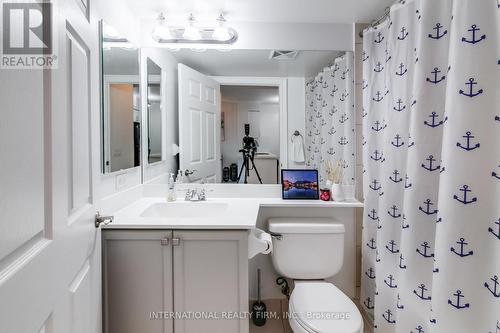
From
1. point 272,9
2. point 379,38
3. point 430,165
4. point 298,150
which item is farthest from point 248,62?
point 430,165

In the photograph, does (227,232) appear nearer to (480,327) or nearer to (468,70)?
(480,327)

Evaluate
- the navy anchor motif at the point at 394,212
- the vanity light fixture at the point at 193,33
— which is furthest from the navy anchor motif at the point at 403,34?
the vanity light fixture at the point at 193,33

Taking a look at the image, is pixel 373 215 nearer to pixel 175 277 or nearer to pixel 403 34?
pixel 403 34

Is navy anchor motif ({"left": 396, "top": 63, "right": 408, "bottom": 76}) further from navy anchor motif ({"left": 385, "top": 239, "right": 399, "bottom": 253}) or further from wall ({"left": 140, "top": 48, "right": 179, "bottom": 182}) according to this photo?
wall ({"left": 140, "top": 48, "right": 179, "bottom": 182})

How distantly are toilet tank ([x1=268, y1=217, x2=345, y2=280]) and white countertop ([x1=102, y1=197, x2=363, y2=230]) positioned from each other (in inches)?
7.3

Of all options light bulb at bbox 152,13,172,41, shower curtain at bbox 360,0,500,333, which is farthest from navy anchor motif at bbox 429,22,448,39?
light bulb at bbox 152,13,172,41

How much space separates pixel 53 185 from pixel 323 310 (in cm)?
130

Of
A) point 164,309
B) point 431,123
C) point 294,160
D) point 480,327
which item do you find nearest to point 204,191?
point 294,160

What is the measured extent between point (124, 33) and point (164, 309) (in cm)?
160

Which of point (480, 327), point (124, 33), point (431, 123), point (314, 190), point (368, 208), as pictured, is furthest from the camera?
point (314, 190)

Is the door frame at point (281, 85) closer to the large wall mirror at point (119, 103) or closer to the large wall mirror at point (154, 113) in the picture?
the large wall mirror at point (154, 113)

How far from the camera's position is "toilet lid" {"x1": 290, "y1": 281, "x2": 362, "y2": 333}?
1.25 metres

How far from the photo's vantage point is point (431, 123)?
4.20 ft

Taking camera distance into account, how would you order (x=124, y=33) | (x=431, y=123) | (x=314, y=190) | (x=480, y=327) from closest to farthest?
(x=480, y=327) < (x=431, y=123) < (x=124, y=33) < (x=314, y=190)
